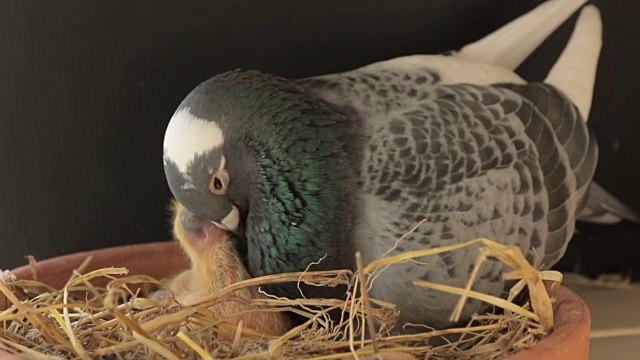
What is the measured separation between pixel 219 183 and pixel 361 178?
16 cm

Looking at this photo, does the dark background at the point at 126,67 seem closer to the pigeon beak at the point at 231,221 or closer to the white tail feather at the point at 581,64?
the white tail feather at the point at 581,64

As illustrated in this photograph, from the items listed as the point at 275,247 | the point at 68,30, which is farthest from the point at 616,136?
the point at 68,30

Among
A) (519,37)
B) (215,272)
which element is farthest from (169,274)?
(519,37)

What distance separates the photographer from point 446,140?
2.84 feet

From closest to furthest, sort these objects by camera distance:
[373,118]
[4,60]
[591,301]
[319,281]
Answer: [319,281]
[373,118]
[4,60]
[591,301]

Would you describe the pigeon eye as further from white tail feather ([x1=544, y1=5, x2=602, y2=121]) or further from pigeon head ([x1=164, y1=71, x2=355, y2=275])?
white tail feather ([x1=544, y1=5, x2=602, y2=121])

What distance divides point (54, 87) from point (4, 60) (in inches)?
3.0

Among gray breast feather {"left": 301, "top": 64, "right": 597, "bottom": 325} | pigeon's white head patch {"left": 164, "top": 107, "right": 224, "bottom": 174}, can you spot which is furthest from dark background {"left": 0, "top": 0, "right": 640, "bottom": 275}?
pigeon's white head patch {"left": 164, "top": 107, "right": 224, "bottom": 174}

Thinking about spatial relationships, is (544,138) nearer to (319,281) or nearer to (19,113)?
(319,281)

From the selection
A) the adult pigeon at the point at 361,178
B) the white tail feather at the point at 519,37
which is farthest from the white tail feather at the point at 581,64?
the adult pigeon at the point at 361,178

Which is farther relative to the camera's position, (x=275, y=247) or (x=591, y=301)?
(x=591, y=301)

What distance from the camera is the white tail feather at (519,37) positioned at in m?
1.08

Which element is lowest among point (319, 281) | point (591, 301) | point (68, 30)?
point (591, 301)

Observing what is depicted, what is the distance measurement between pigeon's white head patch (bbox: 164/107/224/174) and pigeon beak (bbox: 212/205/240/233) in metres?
0.08
